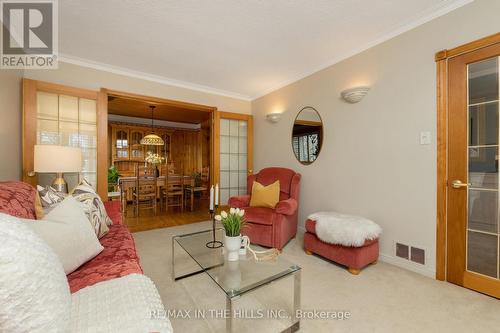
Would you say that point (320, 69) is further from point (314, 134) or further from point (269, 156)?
point (269, 156)

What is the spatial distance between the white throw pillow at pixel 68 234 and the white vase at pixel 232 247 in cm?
83

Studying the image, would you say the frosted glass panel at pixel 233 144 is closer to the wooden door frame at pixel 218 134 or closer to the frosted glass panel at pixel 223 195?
the wooden door frame at pixel 218 134

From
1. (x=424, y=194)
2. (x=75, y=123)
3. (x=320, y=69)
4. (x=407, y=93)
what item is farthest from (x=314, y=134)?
Result: (x=75, y=123)

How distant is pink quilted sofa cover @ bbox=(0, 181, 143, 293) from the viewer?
1.12 meters

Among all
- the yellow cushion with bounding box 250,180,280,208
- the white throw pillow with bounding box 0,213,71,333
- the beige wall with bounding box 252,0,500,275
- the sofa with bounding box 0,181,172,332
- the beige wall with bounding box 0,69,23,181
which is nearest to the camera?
the white throw pillow with bounding box 0,213,71,333

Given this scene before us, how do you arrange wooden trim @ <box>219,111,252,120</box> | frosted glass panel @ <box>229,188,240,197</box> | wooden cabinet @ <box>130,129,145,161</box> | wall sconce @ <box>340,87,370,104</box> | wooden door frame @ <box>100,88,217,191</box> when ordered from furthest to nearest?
wooden cabinet @ <box>130,129,145,161</box>
frosted glass panel @ <box>229,188,240,197</box>
wooden trim @ <box>219,111,252,120</box>
wooden door frame @ <box>100,88,217,191</box>
wall sconce @ <box>340,87,370,104</box>

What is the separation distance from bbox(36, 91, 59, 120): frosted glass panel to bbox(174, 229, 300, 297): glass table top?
267 cm

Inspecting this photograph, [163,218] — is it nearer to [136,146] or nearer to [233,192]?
[233,192]

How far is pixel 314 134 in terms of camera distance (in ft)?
10.6

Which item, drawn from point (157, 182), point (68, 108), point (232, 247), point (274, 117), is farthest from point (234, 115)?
point (232, 247)

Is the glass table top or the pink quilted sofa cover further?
the glass table top

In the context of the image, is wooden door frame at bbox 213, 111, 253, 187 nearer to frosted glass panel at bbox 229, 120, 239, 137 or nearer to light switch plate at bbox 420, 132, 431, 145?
frosted glass panel at bbox 229, 120, 239, 137

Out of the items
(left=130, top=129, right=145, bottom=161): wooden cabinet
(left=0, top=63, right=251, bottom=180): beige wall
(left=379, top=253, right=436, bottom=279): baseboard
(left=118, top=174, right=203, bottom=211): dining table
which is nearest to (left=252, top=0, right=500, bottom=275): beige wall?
(left=379, top=253, right=436, bottom=279): baseboard

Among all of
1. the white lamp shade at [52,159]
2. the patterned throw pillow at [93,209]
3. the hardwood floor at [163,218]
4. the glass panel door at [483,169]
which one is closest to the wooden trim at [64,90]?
the white lamp shade at [52,159]
